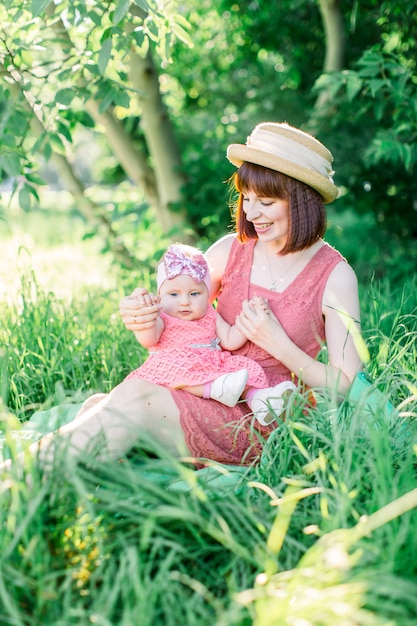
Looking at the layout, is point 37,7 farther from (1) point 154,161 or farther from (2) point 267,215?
(1) point 154,161

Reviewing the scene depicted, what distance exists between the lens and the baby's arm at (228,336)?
8.77ft

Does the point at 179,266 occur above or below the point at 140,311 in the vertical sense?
above

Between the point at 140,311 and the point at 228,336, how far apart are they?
40 cm

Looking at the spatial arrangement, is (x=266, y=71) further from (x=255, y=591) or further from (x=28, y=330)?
(x=255, y=591)

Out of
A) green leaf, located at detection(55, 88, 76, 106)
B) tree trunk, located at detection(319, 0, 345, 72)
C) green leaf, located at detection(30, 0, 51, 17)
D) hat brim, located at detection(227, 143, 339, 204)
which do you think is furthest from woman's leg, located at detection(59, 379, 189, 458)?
tree trunk, located at detection(319, 0, 345, 72)

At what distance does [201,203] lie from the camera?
535 centimetres

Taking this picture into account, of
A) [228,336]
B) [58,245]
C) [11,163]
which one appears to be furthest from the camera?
[58,245]

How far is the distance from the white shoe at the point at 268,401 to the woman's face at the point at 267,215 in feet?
1.79

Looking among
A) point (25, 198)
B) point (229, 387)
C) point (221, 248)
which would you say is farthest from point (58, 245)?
point (229, 387)

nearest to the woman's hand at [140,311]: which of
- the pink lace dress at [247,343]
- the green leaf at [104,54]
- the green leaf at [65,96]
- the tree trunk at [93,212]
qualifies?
the pink lace dress at [247,343]

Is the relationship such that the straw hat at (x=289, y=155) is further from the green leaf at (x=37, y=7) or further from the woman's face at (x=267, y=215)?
the green leaf at (x=37, y=7)

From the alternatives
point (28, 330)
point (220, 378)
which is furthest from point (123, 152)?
point (220, 378)

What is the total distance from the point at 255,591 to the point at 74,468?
511mm

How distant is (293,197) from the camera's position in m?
2.63
